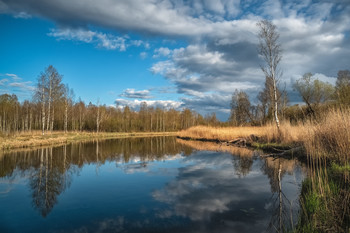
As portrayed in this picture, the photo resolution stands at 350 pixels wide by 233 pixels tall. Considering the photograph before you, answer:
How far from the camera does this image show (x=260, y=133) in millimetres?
20203

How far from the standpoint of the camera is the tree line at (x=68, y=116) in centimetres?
3189

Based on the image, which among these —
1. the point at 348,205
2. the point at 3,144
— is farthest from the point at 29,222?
the point at 3,144

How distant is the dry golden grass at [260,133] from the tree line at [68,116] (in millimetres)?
20072

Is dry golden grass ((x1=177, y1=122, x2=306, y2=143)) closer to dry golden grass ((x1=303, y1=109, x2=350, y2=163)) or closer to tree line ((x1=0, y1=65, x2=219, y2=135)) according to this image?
dry golden grass ((x1=303, y1=109, x2=350, y2=163))

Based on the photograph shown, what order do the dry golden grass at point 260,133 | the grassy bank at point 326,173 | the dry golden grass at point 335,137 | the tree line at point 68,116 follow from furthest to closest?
the tree line at point 68,116 < the dry golden grass at point 260,133 < the dry golden grass at point 335,137 < the grassy bank at point 326,173

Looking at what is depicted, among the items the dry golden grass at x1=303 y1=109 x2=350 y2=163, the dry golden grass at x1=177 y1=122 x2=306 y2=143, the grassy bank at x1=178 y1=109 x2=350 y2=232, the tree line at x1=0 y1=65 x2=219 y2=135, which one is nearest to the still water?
the grassy bank at x1=178 y1=109 x2=350 y2=232

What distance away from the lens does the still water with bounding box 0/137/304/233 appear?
4656mm

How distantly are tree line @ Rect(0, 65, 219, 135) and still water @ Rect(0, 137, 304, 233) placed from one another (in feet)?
68.7

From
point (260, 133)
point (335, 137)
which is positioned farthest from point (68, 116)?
point (335, 137)

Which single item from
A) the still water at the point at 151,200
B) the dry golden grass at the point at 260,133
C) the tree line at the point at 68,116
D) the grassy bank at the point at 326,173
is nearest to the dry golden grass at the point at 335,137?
the grassy bank at the point at 326,173

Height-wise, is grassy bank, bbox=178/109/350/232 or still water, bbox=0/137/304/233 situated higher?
grassy bank, bbox=178/109/350/232

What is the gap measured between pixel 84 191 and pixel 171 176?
3483 millimetres

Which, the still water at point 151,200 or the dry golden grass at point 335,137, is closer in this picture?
the still water at point 151,200

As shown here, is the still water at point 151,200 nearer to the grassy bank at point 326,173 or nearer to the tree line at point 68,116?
the grassy bank at point 326,173
